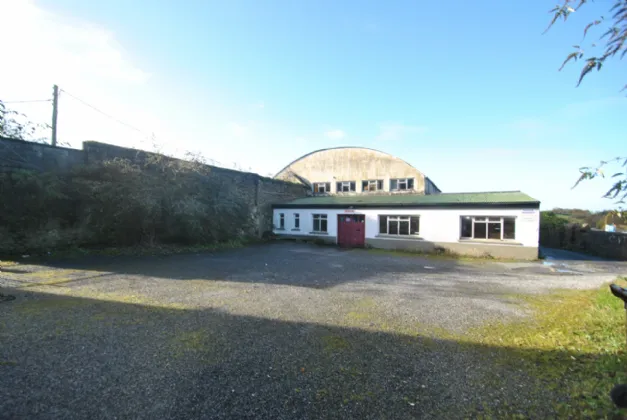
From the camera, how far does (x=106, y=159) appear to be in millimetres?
13438

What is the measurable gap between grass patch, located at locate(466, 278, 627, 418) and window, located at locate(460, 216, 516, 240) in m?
9.48

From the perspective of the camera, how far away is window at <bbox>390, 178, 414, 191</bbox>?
83.8 ft

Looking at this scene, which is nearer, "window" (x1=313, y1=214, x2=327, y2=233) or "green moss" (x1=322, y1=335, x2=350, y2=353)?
"green moss" (x1=322, y1=335, x2=350, y2=353)

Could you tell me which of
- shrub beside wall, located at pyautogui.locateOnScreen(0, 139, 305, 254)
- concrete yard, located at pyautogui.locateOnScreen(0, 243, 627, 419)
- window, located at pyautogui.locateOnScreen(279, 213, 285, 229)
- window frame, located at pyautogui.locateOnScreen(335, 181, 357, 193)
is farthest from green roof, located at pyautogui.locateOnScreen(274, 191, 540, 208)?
shrub beside wall, located at pyautogui.locateOnScreen(0, 139, 305, 254)

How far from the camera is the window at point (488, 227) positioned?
14.9 meters

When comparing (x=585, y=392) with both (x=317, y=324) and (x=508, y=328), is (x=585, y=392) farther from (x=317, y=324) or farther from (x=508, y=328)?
(x=317, y=324)

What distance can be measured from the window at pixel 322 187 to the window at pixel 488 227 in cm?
1523

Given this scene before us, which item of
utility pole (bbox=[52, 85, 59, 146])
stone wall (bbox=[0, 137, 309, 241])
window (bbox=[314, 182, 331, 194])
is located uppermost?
utility pole (bbox=[52, 85, 59, 146])

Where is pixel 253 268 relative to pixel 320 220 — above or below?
below

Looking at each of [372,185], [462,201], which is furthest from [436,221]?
[372,185]

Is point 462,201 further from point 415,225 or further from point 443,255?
point 443,255

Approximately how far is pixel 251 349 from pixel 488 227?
1544 cm

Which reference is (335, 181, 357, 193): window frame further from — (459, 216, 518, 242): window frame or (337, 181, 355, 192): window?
(459, 216, 518, 242): window frame

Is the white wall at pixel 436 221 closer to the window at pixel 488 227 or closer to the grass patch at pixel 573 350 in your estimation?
the window at pixel 488 227
